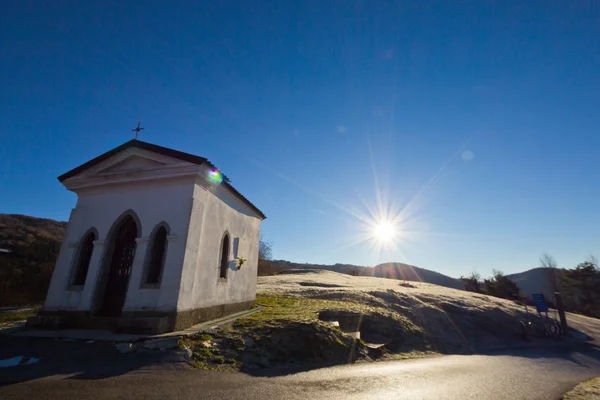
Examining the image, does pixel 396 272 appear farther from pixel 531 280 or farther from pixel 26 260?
pixel 26 260

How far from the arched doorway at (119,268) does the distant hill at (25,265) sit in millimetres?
17893

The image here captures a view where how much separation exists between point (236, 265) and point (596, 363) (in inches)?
681

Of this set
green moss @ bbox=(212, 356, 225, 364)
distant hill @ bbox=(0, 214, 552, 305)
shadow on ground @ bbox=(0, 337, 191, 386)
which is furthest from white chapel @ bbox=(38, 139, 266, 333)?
distant hill @ bbox=(0, 214, 552, 305)

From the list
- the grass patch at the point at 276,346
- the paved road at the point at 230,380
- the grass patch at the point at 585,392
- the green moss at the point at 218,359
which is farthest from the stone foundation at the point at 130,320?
the grass patch at the point at 585,392

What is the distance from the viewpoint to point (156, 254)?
1072 cm

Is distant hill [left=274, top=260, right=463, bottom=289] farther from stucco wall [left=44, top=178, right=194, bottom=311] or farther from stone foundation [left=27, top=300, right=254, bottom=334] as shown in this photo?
stone foundation [left=27, top=300, right=254, bottom=334]

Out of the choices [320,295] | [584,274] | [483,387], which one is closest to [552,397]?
[483,387]

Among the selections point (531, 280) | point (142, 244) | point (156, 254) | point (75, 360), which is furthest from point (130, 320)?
point (531, 280)

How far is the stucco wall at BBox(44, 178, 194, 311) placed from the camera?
9820 millimetres

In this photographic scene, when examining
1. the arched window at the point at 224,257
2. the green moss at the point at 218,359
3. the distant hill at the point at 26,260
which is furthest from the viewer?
the distant hill at the point at 26,260

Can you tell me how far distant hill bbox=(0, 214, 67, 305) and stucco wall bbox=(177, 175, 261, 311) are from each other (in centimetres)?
1996

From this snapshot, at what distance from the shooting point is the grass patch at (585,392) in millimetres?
7561

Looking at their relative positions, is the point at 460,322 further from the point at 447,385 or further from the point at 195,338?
the point at 195,338

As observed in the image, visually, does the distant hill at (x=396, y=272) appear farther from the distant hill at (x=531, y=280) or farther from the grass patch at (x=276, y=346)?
the grass patch at (x=276, y=346)
